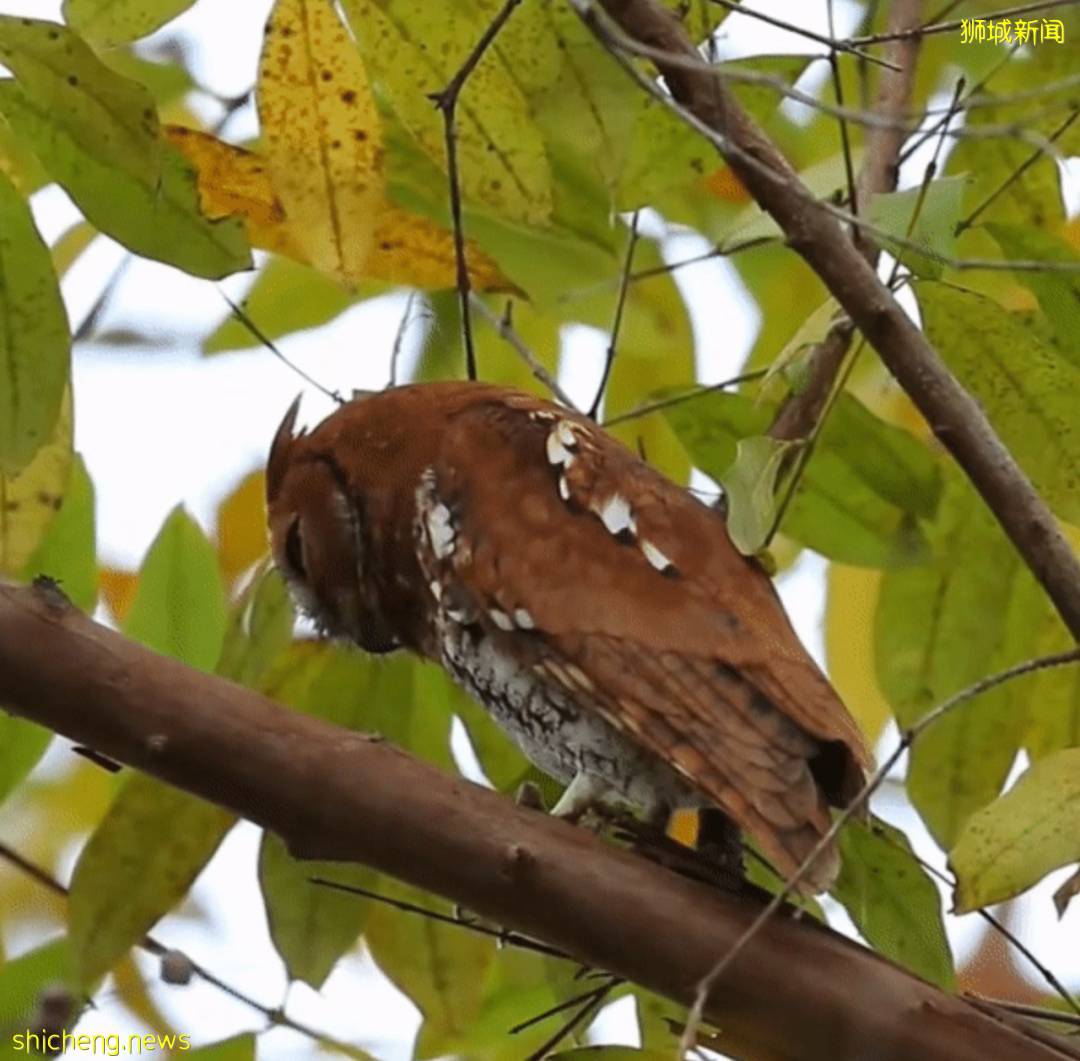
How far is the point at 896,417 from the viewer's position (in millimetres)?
2527

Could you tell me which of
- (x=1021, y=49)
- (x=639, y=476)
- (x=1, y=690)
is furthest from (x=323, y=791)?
Result: (x=1021, y=49)

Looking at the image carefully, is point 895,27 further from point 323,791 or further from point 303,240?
point 323,791

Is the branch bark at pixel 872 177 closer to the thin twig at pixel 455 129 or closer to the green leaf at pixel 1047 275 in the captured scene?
the green leaf at pixel 1047 275

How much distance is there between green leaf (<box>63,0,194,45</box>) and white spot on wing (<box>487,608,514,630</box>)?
23.6 inches

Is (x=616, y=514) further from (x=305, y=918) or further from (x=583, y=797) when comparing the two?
(x=305, y=918)

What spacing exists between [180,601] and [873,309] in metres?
0.75

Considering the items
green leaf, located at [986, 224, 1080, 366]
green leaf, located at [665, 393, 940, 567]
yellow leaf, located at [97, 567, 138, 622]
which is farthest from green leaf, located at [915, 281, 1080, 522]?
yellow leaf, located at [97, 567, 138, 622]

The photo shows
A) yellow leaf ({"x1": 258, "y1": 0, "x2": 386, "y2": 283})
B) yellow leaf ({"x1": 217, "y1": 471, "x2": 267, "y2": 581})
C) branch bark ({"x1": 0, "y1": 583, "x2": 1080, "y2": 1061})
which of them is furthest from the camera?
yellow leaf ({"x1": 217, "y1": 471, "x2": 267, "y2": 581})

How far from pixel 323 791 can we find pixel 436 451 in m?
0.66

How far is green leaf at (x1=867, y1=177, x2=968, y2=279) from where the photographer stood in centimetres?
156

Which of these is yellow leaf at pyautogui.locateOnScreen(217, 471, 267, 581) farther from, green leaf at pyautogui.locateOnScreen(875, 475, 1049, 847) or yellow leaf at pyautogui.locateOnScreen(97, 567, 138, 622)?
green leaf at pyautogui.locateOnScreen(875, 475, 1049, 847)

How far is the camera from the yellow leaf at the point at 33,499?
1.77m

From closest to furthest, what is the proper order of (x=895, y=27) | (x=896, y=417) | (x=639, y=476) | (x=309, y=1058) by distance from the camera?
(x=639, y=476) → (x=895, y=27) → (x=309, y=1058) → (x=896, y=417)

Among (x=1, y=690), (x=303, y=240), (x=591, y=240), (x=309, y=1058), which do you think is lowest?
(x=1, y=690)
